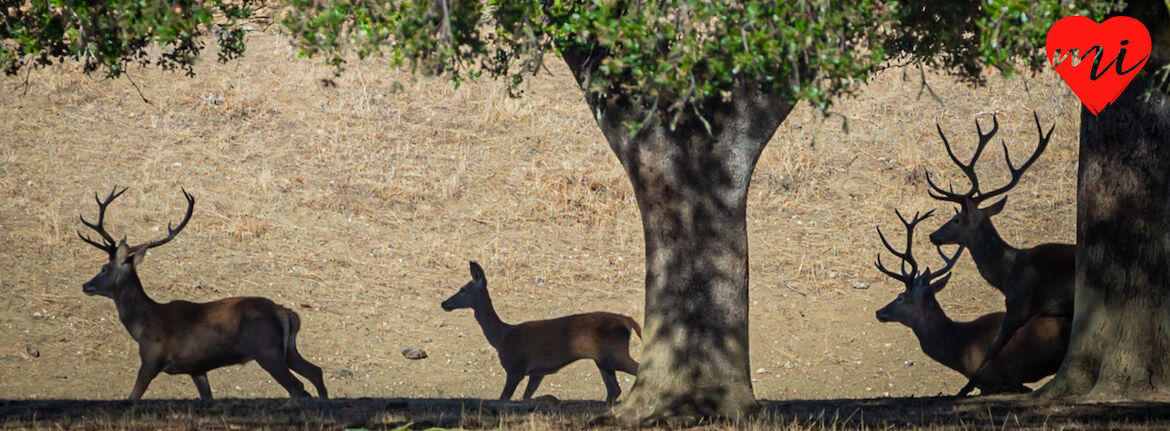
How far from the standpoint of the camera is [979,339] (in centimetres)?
1291

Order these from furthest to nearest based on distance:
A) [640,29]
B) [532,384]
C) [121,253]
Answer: [532,384]
[121,253]
[640,29]

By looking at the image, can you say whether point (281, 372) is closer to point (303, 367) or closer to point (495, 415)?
point (303, 367)

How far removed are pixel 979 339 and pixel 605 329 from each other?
3.67m

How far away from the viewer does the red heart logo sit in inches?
318

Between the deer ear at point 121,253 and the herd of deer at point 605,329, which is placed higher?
the deer ear at point 121,253

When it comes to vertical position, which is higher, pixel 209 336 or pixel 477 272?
pixel 477 272

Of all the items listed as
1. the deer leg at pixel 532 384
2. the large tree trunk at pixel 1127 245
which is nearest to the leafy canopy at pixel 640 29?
the large tree trunk at pixel 1127 245

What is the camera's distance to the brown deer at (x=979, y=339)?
1162 cm

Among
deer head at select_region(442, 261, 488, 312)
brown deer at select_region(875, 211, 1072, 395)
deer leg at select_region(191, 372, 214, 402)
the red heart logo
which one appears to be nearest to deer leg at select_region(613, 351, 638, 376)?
deer head at select_region(442, 261, 488, 312)

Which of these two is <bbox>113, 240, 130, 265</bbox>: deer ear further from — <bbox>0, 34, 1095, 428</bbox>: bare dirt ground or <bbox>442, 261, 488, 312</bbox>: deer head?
<bbox>442, 261, 488, 312</bbox>: deer head

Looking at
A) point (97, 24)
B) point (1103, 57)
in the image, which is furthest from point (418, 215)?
point (97, 24)

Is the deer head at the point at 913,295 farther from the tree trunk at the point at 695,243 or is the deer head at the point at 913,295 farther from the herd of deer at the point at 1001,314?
the tree trunk at the point at 695,243

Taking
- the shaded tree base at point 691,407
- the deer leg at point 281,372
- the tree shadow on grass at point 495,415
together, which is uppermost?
the shaded tree base at point 691,407

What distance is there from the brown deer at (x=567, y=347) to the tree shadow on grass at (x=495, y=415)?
2.19 metres
